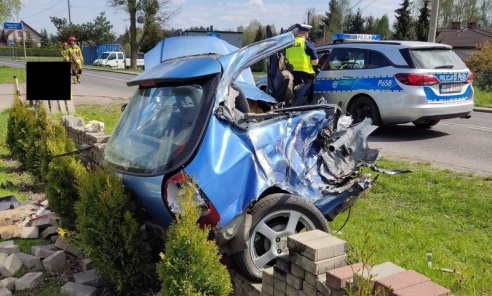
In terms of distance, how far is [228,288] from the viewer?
2867 millimetres

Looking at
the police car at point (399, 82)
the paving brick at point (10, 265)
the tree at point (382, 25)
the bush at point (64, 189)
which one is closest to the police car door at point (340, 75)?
the police car at point (399, 82)

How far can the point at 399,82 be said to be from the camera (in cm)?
866

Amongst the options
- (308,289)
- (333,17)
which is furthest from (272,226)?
(333,17)

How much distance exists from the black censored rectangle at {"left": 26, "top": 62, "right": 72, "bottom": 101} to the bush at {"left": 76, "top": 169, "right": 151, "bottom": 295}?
316 centimetres

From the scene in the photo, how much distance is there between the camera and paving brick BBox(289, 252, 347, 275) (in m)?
2.65

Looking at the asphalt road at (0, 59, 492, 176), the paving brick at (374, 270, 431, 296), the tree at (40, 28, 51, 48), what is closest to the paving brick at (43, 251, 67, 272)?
the paving brick at (374, 270, 431, 296)

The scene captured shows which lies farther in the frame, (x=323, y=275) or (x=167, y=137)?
(x=167, y=137)

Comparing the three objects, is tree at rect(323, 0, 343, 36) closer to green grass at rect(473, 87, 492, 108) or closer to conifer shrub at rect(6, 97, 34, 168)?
green grass at rect(473, 87, 492, 108)

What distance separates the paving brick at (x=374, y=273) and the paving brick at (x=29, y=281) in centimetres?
280

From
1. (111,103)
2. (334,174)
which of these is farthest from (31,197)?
(111,103)

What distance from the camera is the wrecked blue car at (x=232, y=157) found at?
3.21 m

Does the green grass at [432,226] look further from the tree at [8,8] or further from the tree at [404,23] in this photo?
the tree at [404,23]

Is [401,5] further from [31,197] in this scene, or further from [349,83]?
[31,197]

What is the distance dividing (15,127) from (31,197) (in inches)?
68.4
